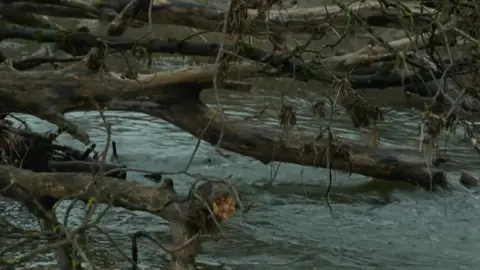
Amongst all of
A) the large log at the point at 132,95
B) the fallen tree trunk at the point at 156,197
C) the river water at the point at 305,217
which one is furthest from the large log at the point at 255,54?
the fallen tree trunk at the point at 156,197

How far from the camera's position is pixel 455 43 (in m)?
5.40

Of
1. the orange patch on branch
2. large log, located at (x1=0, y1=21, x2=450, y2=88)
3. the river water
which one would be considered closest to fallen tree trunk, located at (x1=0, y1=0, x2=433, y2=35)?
large log, located at (x1=0, y1=21, x2=450, y2=88)

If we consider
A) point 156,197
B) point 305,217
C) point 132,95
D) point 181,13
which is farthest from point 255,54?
point 305,217

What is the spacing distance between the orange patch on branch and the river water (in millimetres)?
1453

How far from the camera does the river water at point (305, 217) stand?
243 inches

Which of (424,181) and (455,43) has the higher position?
(455,43)

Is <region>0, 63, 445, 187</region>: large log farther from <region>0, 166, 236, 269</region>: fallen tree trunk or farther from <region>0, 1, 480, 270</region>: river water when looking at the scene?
A: <region>0, 166, 236, 269</region>: fallen tree trunk

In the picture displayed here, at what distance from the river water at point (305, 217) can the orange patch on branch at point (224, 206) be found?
1453 mm

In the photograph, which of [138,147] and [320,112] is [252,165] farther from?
[320,112]

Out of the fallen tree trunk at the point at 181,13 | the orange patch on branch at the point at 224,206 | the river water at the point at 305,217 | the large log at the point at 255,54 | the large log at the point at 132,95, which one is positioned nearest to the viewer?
the orange patch on branch at the point at 224,206

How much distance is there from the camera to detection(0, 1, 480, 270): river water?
6.17 metres

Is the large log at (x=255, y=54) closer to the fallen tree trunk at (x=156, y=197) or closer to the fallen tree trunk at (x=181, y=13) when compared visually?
the fallen tree trunk at (x=181, y=13)

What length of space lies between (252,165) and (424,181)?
5.29ft

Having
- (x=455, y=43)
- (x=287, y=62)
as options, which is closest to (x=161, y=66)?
(x=287, y=62)
